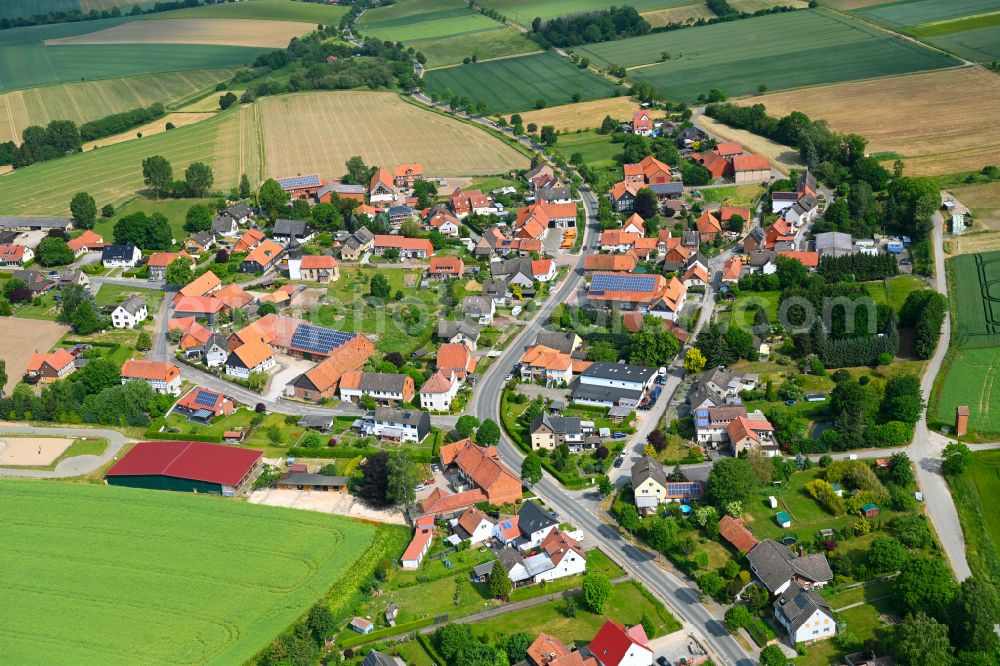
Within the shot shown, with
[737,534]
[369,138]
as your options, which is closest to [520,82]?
[369,138]

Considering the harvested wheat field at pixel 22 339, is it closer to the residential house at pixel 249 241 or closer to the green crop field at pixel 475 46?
the residential house at pixel 249 241

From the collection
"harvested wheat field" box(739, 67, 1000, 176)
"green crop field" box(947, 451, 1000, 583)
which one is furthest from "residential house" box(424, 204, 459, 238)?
"green crop field" box(947, 451, 1000, 583)

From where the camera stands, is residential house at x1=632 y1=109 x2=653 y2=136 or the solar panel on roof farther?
residential house at x1=632 y1=109 x2=653 y2=136

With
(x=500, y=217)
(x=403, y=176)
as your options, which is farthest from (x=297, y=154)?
(x=500, y=217)

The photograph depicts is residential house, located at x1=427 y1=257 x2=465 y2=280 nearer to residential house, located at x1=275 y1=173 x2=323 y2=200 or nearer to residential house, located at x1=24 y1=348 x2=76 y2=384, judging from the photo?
residential house, located at x1=275 y1=173 x2=323 y2=200

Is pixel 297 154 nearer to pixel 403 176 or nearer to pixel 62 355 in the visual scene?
pixel 403 176
